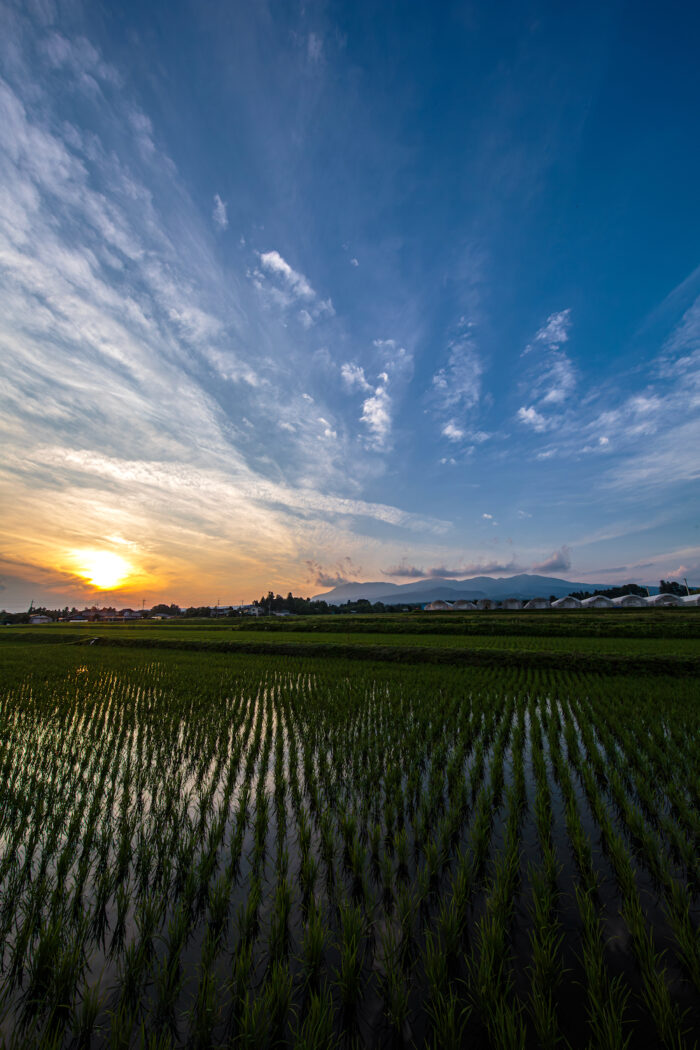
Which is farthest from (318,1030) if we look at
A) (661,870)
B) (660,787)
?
(660,787)

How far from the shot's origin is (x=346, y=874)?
372 centimetres

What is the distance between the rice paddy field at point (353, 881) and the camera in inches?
94.6

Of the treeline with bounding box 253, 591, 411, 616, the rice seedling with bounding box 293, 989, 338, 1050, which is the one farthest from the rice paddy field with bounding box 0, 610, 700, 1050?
the treeline with bounding box 253, 591, 411, 616

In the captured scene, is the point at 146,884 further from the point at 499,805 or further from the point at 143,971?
the point at 499,805

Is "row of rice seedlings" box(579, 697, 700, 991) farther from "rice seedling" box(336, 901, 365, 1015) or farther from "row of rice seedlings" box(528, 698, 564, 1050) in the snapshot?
"rice seedling" box(336, 901, 365, 1015)

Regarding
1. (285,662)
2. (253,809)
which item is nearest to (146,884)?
(253,809)

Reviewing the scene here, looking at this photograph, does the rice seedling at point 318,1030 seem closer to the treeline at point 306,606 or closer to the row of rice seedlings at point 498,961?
the row of rice seedlings at point 498,961

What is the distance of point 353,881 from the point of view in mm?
3623

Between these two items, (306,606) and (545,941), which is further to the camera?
(306,606)

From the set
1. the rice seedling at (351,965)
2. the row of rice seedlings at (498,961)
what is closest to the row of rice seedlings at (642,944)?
the row of rice seedlings at (498,961)

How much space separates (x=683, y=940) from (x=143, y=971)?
3.88 m

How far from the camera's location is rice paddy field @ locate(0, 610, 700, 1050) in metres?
2.40

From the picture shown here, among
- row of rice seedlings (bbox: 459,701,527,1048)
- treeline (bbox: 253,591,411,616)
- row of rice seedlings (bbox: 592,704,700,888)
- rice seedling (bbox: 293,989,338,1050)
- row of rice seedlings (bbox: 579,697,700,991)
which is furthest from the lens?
treeline (bbox: 253,591,411,616)

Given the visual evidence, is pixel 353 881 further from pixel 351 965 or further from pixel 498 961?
pixel 498 961
